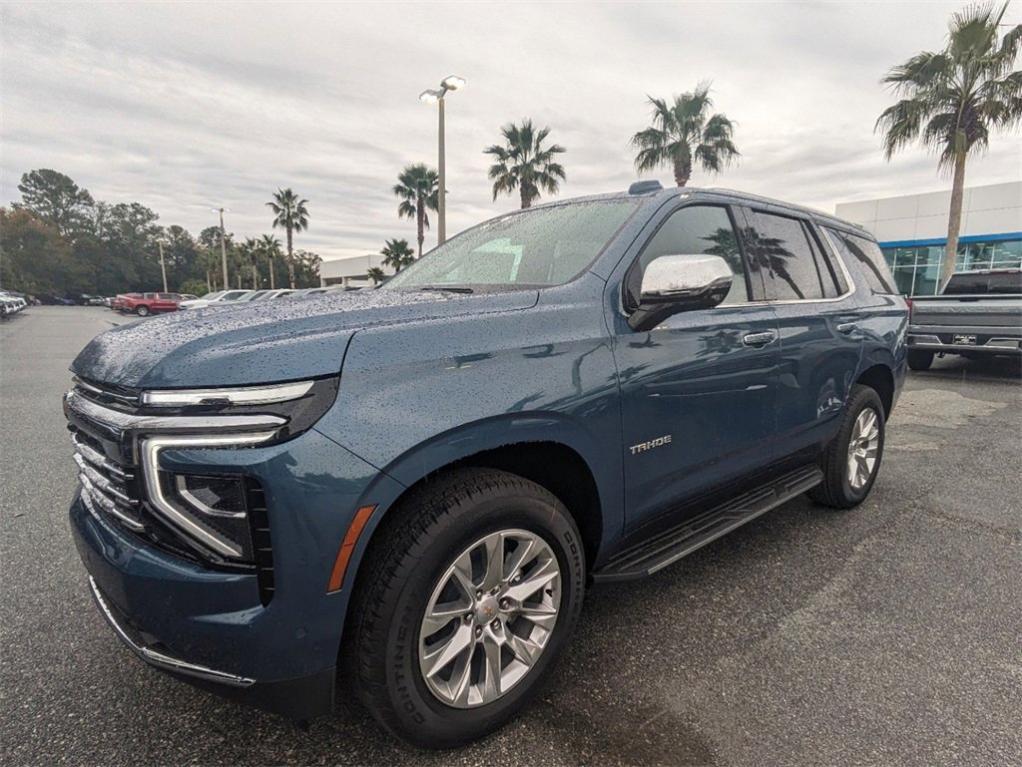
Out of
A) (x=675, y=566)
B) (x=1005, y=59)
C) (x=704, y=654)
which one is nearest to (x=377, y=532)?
(x=704, y=654)

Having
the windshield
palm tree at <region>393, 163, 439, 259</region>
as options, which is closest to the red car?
palm tree at <region>393, 163, 439, 259</region>

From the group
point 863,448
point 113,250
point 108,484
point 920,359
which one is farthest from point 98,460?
point 113,250

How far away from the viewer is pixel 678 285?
2.06 meters

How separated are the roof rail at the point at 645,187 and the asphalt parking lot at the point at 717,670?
193cm

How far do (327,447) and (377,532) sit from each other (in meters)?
0.33

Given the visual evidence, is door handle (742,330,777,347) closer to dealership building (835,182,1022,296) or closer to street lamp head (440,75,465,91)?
street lamp head (440,75,465,91)

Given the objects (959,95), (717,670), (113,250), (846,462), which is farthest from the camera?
(113,250)

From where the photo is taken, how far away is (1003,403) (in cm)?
744

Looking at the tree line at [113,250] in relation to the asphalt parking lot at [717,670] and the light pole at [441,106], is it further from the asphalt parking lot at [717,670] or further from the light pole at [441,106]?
the asphalt parking lot at [717,670]

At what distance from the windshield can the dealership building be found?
79.7ft

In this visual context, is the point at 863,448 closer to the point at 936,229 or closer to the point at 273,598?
the point at 273,598

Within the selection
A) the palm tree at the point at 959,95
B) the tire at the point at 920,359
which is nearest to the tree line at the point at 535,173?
the palm tree at the point at 959,95

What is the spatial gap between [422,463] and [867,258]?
390 centimetres

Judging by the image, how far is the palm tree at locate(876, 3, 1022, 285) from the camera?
14555 mm
